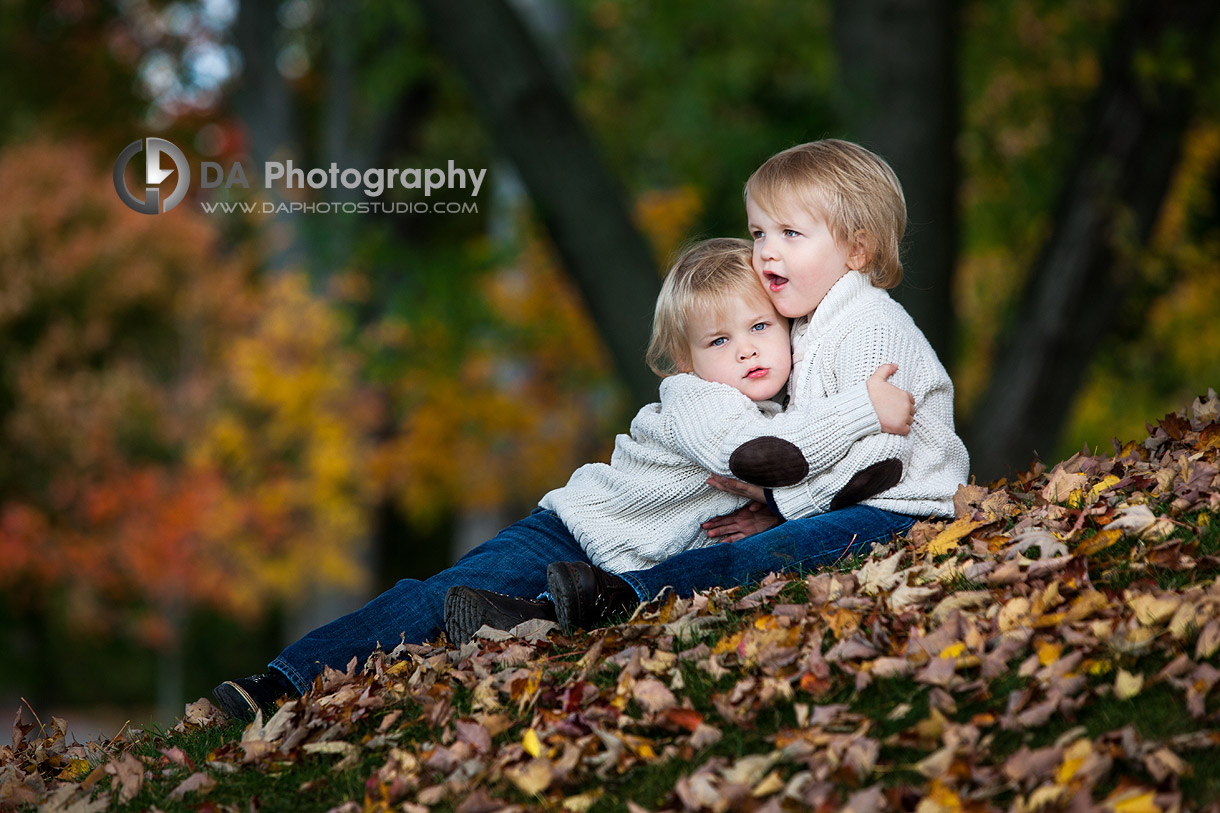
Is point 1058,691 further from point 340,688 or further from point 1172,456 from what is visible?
point 340,688

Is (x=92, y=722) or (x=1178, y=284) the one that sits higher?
(x=1178, y=284)

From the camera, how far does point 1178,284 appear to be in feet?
41.5

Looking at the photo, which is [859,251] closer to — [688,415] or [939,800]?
[688,415]

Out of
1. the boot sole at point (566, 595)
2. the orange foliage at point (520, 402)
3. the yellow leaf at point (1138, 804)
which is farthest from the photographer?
the orange foliage at point (520, 402)

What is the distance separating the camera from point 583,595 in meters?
3.55

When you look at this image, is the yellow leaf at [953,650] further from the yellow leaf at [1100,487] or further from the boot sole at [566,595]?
the boot sole at [566,595]

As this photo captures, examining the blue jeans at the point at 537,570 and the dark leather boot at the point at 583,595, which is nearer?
the dark leather boot at the point at 583,595

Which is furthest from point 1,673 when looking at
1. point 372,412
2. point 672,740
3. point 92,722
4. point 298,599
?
point 672,740

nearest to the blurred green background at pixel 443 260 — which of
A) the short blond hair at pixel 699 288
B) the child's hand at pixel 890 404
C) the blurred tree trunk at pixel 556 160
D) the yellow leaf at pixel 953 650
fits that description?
the blurred tree trunk at pixel 556 160

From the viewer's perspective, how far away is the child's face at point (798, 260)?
154 inches

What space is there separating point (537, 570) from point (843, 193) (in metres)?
1.64

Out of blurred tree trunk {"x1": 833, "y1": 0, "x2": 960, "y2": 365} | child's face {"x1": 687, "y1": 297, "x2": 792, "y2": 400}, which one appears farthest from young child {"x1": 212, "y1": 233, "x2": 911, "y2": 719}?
blurred tree trunk {"x1": 833, "y1": 0, "x2": 960, "y2": 365}

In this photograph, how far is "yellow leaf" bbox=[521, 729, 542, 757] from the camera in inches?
109

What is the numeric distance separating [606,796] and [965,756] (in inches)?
Result: 30.2
